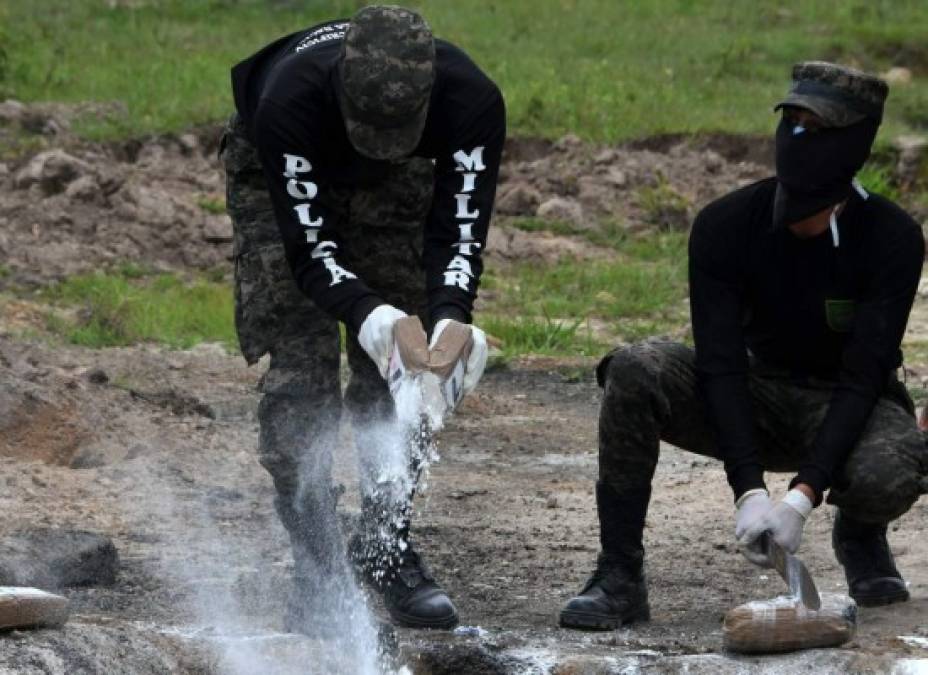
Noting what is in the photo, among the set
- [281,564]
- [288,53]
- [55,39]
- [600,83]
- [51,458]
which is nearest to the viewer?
[288,53]

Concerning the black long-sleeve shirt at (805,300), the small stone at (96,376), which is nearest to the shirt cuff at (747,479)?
the black long-sleeve shirt at (805,300)

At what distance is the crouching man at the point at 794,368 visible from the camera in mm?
4703

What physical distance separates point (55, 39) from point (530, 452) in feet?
28.9

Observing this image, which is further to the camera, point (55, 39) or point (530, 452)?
point (55, 39)

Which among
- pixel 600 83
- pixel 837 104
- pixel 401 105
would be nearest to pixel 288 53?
pixel 401 105

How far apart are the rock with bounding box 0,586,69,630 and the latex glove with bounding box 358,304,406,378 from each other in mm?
921

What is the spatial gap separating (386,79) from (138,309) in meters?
5.28

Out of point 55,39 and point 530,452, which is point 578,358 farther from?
point 55,39

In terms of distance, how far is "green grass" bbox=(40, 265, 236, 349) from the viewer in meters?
9.20

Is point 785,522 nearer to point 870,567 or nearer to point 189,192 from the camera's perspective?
point 870,567

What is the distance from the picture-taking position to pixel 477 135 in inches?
188

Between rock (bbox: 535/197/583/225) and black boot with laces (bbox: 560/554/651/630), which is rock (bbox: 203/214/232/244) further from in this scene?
black boot with laces (bbox: 560/554/651/630)

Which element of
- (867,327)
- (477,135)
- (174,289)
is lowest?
(174,289)

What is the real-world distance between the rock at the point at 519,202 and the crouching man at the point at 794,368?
6.90 m
